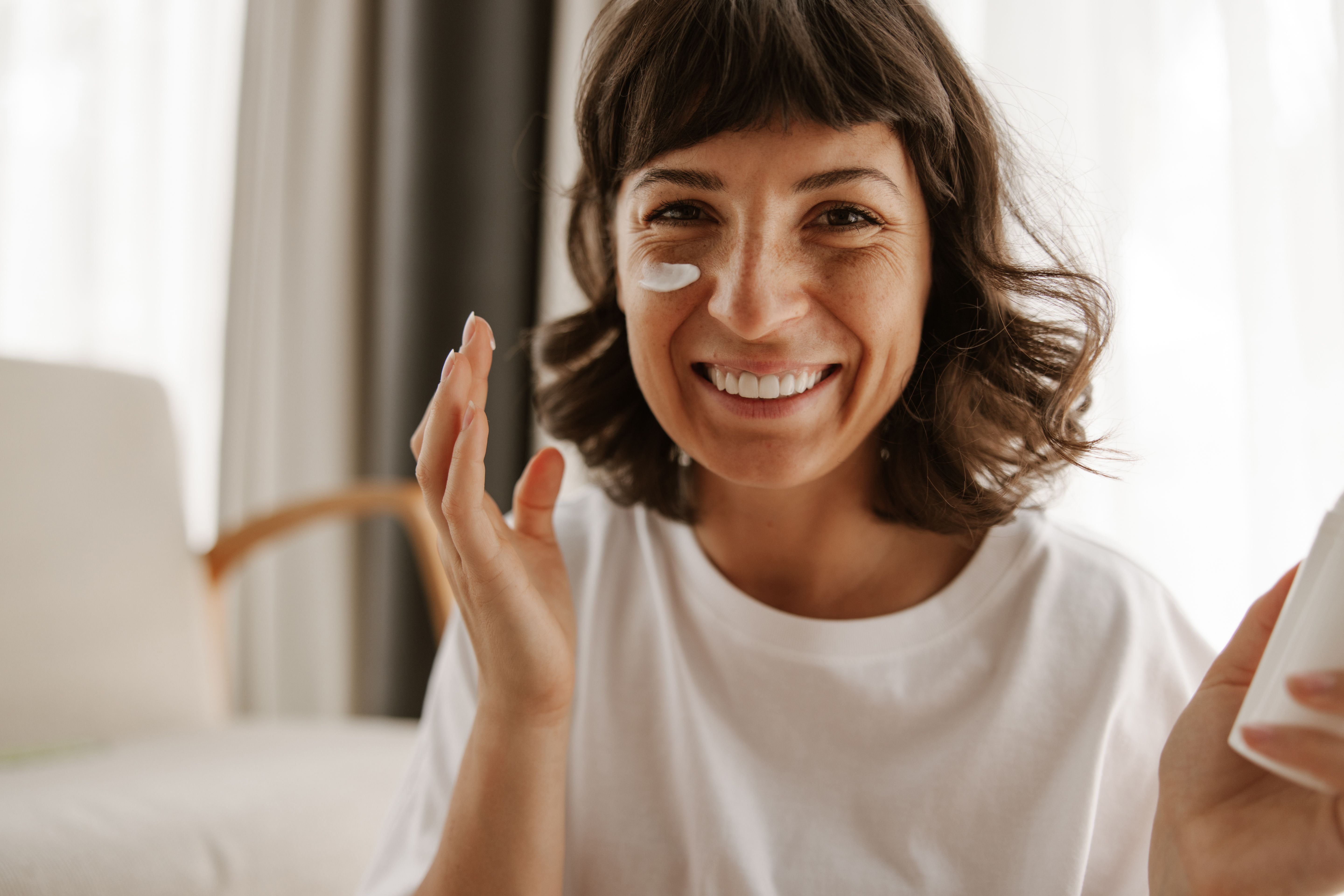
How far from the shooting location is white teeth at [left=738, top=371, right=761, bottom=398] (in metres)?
0.89

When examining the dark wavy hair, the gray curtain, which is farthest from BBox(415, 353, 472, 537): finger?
the gray curtain

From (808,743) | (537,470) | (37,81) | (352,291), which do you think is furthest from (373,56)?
(808,743)

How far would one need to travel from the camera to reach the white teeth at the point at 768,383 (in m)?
0.88

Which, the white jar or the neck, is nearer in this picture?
the white jar

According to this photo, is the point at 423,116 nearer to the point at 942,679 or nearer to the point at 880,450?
the point at 880,450

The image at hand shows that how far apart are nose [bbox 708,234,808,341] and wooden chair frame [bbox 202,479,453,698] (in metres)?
1.12

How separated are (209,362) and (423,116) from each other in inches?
37.6

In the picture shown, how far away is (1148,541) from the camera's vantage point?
1.54 metres

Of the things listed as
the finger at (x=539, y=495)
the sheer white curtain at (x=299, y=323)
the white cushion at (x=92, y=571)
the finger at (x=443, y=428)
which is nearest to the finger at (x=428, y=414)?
the finger at (x=443, y=428)

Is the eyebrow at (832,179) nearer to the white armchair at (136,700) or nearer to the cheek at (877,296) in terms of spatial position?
the cheek at (877,296)

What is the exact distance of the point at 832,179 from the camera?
822 millimetres

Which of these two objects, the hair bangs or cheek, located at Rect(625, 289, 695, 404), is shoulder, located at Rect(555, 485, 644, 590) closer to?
cheek, located at Rect(625, 289, 695, 404)

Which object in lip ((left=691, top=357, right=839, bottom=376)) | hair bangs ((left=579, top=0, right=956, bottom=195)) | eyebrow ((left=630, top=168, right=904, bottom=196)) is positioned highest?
hair bangs ((left=579, top=0, right=956, bottom=195))

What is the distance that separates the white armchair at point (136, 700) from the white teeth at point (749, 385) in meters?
0.84
